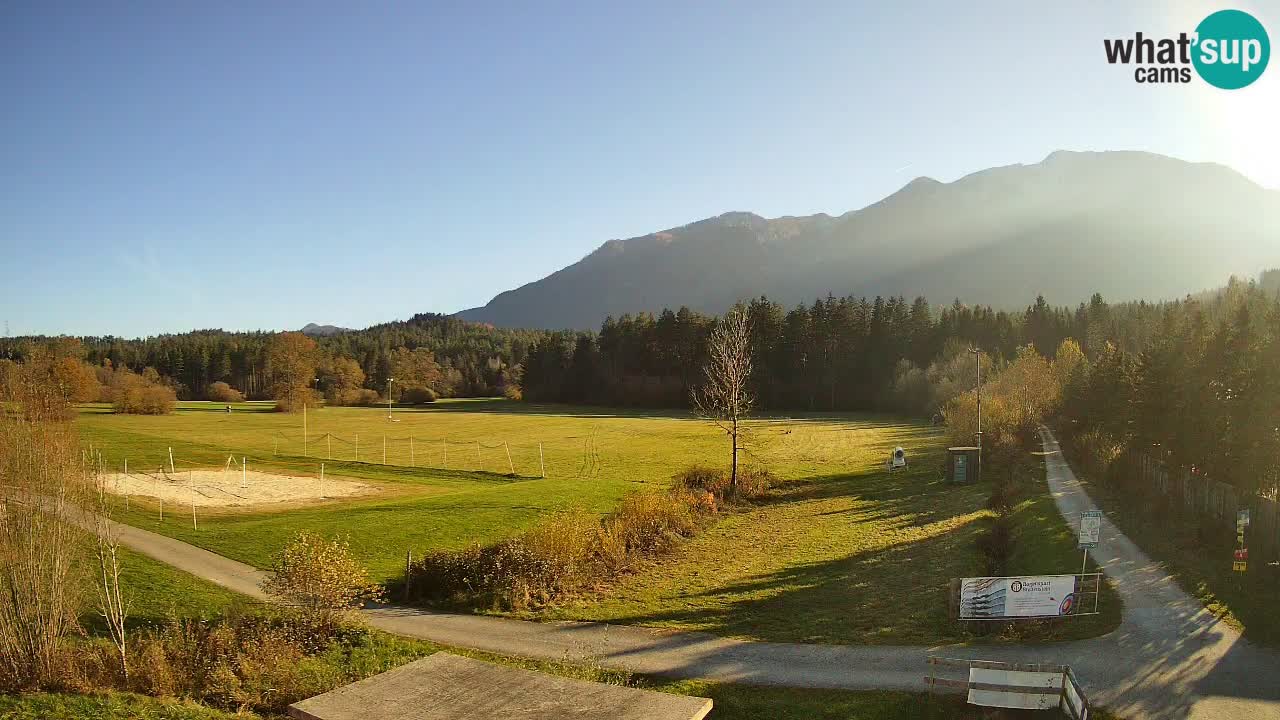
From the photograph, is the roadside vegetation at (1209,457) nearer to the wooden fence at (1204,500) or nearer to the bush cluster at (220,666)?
the wooden fence at (1204,500)

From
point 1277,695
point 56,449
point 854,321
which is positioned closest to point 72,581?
point 56,449

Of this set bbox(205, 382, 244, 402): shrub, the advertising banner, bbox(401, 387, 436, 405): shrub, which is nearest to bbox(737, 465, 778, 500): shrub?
the advertising banner

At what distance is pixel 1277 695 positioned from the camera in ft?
45.4

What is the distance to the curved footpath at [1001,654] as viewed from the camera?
14.0m

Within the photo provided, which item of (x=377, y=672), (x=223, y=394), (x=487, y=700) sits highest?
(x=223, y=394)

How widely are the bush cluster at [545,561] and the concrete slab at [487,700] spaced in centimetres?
926

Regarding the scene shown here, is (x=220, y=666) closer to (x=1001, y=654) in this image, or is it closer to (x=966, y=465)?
(x=1001, y=654)

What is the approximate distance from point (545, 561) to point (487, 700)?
11816mm

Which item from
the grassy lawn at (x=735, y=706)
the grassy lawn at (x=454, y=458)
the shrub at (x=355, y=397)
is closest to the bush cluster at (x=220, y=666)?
the grassy lawn at (x=735, y=706)

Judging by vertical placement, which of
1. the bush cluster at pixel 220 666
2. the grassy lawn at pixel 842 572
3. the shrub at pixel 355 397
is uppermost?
the shrub at pixel 355 397

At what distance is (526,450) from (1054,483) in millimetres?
43608

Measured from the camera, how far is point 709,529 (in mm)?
36625

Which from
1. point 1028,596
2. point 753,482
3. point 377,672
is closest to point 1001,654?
point 1028,596

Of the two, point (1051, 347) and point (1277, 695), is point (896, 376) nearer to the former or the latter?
point (1051, 347)
